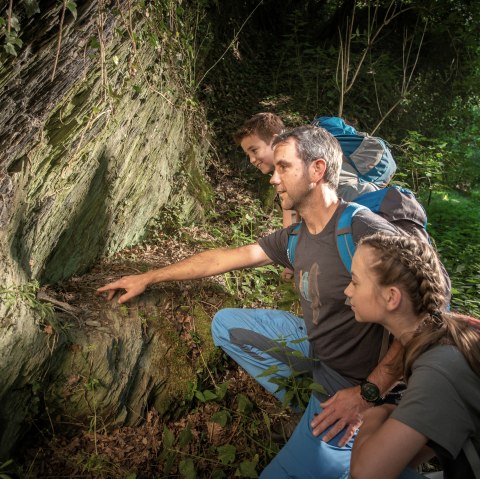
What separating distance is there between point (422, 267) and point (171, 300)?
2.42 m

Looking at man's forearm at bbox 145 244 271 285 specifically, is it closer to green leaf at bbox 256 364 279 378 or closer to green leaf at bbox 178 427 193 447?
green leaf at bbox 256 364 279 378

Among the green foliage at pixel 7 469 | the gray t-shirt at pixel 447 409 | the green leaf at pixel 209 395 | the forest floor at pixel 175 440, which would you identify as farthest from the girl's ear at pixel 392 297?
the green foliage at pixel 7 469

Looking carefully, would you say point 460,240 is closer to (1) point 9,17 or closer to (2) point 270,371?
(2) point 270,371

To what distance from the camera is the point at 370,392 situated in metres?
2.63

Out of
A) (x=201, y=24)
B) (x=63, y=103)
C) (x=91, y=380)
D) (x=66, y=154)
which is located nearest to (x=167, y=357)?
(x=91, y=380)

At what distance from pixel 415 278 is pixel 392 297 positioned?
15cm

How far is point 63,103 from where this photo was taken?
2.79 m

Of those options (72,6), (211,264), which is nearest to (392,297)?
(211,264)

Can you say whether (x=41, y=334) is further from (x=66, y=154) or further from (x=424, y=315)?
(x=424, y=315)

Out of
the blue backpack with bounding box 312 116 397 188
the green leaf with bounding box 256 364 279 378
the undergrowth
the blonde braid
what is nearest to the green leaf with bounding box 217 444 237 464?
the green leaf with bounding box 256 364 279 378

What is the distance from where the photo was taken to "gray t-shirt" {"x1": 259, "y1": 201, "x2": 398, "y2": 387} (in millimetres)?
2854

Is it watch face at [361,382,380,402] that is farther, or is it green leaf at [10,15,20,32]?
watch face at [361,382,380,402]

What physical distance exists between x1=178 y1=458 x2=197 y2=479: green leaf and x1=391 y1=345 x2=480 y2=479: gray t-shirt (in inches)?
73.0

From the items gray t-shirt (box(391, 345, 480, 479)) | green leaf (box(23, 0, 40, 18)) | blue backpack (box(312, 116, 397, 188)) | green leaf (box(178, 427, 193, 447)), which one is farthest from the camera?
blue backpack (box(312, 116, 397, 188))
